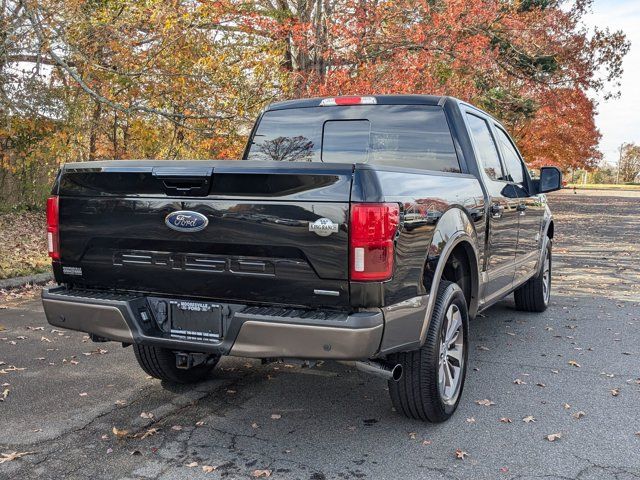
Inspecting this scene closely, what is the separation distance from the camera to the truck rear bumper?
328 cm

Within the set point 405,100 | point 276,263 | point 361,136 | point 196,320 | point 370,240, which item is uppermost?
point 405,100

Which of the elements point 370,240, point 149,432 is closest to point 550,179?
point 370,240

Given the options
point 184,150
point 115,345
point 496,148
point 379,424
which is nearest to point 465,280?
point 379,424

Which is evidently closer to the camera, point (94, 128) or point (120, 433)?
point (120, 433)

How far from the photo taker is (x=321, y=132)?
17.5 feet

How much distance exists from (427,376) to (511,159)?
3.14 metres

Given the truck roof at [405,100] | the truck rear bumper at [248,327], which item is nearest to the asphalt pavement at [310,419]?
the truck rear bumper at [248,327]

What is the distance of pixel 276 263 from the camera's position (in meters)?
3.48

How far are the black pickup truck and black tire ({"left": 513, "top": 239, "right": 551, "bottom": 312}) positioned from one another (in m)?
2.98

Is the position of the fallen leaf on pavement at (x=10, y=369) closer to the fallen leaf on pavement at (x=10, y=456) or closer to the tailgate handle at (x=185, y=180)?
the fallen leaf on pavement at (x=10, y=456)

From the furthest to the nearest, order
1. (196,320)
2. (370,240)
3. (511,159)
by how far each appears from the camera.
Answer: (511,159)
(196,320)
(370,240)

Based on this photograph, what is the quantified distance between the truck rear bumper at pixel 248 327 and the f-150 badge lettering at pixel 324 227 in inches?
16.4

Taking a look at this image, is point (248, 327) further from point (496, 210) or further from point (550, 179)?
point (550, 179)

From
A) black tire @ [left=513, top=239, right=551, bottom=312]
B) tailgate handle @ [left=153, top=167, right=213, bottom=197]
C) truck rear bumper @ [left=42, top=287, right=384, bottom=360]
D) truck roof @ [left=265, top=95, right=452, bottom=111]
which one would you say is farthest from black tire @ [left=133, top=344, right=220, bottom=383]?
black tire @ [left=513, top=239, right=551, bottom=312]
